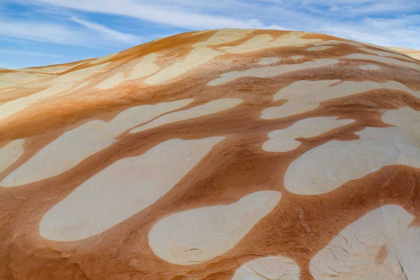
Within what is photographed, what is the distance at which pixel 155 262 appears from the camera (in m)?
1.82

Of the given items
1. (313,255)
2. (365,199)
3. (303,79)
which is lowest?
(313,255)

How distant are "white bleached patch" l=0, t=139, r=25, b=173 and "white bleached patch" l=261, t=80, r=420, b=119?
2.28 m

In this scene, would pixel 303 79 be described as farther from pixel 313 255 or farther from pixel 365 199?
pixel 313 255

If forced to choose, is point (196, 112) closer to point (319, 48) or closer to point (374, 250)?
point (374, 250)

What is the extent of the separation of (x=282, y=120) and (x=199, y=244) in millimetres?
1583

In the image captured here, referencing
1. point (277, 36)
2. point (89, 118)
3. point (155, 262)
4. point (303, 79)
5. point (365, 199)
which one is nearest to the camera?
point (155, 262)

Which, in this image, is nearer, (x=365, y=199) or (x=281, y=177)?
(x=365, y=199)

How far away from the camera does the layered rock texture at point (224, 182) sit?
5.92 ft

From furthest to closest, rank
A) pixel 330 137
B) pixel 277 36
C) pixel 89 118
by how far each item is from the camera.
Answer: pixel 277 36, pixel 89 118, pixel 330 137

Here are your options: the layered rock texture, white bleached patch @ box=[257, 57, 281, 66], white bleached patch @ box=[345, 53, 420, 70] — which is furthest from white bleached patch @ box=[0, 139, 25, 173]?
white bleached patch @ box=[345, 53, 420, 70]

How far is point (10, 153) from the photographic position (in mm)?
3510

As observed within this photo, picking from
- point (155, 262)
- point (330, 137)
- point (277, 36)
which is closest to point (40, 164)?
point (155, 262)

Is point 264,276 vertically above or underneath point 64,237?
above

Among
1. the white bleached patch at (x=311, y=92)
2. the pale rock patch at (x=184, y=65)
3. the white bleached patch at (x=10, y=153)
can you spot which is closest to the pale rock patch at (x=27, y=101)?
the white bleached patch at (x=10, y=153)
